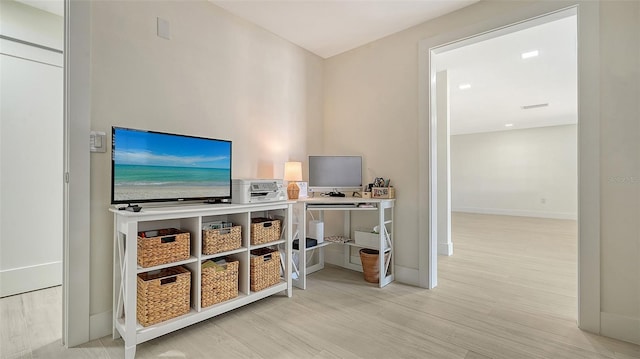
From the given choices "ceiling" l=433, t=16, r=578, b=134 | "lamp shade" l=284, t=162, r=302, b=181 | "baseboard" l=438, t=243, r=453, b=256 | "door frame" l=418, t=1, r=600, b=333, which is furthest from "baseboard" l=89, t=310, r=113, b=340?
"ceiling" l=433, t=16, r=578, b=134

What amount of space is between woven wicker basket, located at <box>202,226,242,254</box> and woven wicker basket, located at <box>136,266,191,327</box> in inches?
8.4

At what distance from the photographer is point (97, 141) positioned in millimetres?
1842

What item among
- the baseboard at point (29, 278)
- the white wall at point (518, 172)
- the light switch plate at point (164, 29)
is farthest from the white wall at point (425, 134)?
the white wall at point (518, 172)

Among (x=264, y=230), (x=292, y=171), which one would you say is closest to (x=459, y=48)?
(x=292, y=171)

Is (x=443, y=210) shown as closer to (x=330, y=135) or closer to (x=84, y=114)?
(x=330, y=135)

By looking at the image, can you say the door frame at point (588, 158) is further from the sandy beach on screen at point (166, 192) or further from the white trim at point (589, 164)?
the sandy beach on screen at point (166, 192)

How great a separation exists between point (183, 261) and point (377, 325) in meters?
1.43

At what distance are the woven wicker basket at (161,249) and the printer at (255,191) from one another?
518 millimetres

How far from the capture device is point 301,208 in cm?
276

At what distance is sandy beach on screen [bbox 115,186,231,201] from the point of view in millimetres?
1828

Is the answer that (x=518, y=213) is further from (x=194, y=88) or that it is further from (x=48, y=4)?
(x=48, y=4)

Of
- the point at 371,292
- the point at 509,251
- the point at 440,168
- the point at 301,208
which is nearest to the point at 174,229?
the point at 301,208

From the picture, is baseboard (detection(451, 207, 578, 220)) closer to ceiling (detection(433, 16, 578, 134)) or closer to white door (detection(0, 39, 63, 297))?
ceiling (detection(433, 16, 578, 134))

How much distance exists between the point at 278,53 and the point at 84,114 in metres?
1.90
